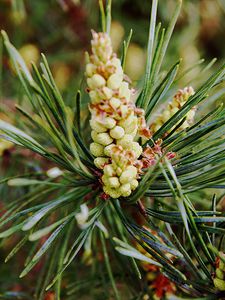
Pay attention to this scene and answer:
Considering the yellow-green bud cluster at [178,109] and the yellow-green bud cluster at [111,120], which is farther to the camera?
the yellow-green bud cluster at [178,109]

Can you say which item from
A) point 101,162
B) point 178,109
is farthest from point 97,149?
point 178,109

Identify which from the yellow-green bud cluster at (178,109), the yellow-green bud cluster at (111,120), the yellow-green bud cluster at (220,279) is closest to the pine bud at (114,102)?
the yellow-green bud cluster at (111,120)

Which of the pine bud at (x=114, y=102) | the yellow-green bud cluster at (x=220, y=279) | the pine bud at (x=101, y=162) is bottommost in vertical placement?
the yellow-green bud cluster at (x=220, y=279)

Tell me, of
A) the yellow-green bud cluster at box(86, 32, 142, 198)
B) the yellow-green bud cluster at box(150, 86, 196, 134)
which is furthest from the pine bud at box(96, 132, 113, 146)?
the yellow-green bud cluster at box(150, 86, 196, 134)

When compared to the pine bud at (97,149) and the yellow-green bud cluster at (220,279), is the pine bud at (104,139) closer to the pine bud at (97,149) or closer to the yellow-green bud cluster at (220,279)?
the pine bud at (97,149)

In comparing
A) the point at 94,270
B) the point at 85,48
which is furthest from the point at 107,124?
the point at 85,48

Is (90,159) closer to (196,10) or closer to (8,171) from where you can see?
(8,171)
